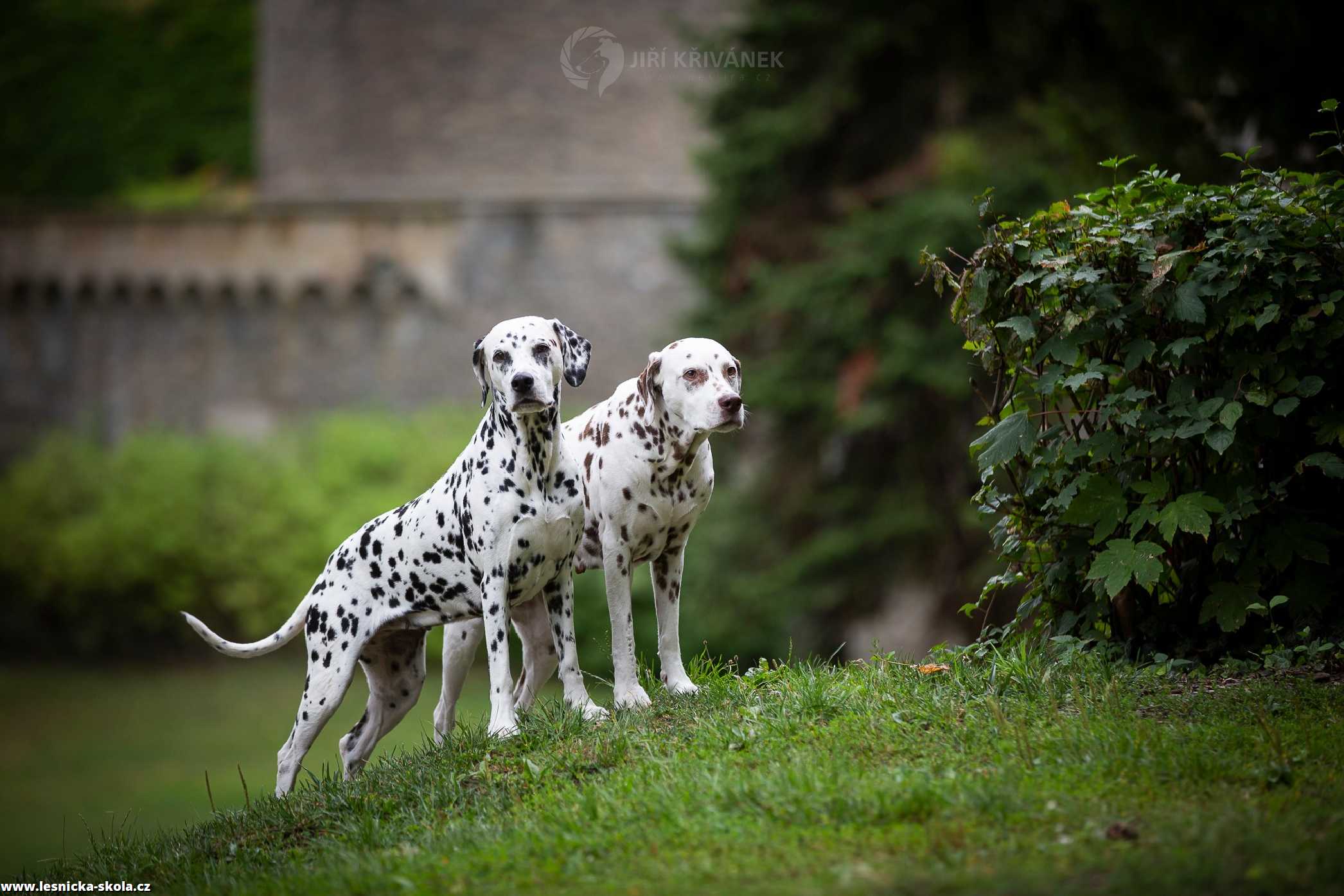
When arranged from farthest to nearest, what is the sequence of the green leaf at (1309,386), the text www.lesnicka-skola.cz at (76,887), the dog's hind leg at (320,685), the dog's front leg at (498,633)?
1. the dog's hind leg at (320,685)
2. the green leaf at (1309,386)
3. the dog's front leg at (498,633)
4. the text www.lesnicka-skola.cz at (76,887)

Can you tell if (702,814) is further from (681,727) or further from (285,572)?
(285,572)

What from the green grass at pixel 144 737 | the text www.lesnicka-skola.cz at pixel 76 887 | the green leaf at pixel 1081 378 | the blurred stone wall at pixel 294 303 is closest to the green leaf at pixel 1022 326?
the green leaf at pixel 1081 378

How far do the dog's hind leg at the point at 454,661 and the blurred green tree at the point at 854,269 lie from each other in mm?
11766

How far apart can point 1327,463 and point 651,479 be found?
127 inches

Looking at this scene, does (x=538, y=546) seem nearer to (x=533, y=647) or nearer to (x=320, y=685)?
(x=533, y=647)

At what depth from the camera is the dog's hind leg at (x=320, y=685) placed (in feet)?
23.0

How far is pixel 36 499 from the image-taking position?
33750mm

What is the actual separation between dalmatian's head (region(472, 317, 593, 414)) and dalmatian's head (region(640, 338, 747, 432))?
0.38 m

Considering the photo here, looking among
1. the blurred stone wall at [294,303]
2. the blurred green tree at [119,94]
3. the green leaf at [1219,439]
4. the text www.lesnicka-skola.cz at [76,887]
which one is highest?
the blurred green tree at [119,94]

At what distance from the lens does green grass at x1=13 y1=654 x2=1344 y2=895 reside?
16.5ft

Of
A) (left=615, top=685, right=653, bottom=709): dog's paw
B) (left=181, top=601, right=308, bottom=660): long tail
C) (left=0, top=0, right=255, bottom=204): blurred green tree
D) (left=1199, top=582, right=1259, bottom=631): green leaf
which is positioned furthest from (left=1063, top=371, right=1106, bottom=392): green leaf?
(left=0, top=0, right=255, bottom=204): blurred green tree

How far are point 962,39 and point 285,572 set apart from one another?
18626 mm

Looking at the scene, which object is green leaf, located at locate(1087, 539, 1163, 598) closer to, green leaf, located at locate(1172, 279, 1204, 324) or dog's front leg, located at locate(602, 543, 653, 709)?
green leaf, located at locate(1172, 279, 1204, 324)

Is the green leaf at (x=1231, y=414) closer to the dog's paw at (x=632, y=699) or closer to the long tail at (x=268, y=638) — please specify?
the dog's paw at (x=632, y=699)
